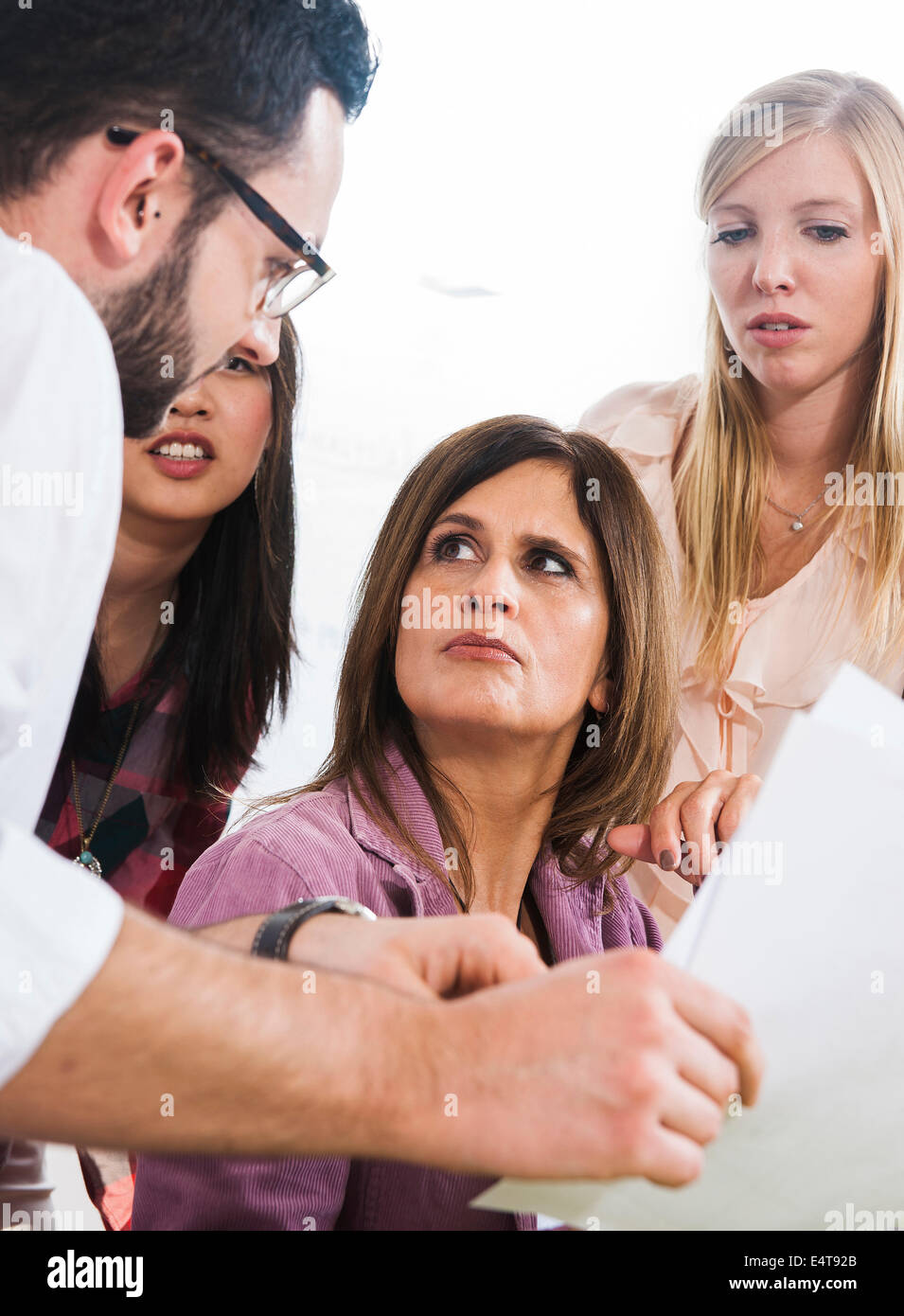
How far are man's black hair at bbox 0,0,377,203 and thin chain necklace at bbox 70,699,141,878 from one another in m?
0.72

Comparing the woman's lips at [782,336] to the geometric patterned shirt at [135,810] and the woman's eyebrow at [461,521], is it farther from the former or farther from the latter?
the geometric patterned shirt at [135,810]

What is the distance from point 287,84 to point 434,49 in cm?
124

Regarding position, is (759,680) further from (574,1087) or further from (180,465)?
(574,1087)

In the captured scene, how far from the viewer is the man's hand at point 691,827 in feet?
3.63

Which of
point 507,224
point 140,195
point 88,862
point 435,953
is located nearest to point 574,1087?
point 435,953

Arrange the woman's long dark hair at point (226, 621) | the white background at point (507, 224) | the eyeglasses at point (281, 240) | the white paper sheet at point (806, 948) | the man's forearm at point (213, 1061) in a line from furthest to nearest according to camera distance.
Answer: the white background at point (507, 224)
the woman's long dark hair at point (226, 621)
the eyeglasses at point (281, 240)
the white paper sheet at point (806, 948)
the man's forearm at point (213, 1061)

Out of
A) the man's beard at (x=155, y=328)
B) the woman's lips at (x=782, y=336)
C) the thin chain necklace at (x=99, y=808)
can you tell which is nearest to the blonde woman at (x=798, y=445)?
the woman's lips at (x=782, y=336)

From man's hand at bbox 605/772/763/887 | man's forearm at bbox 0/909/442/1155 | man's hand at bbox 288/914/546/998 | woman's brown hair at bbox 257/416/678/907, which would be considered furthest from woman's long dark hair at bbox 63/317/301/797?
man's forearm at bbox 0/909/442/1155

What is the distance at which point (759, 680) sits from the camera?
63.9 inches

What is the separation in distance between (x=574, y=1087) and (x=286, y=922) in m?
0.21

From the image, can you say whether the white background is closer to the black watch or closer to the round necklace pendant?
the round necklace pendant

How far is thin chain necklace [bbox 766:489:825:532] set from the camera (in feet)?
5.59
